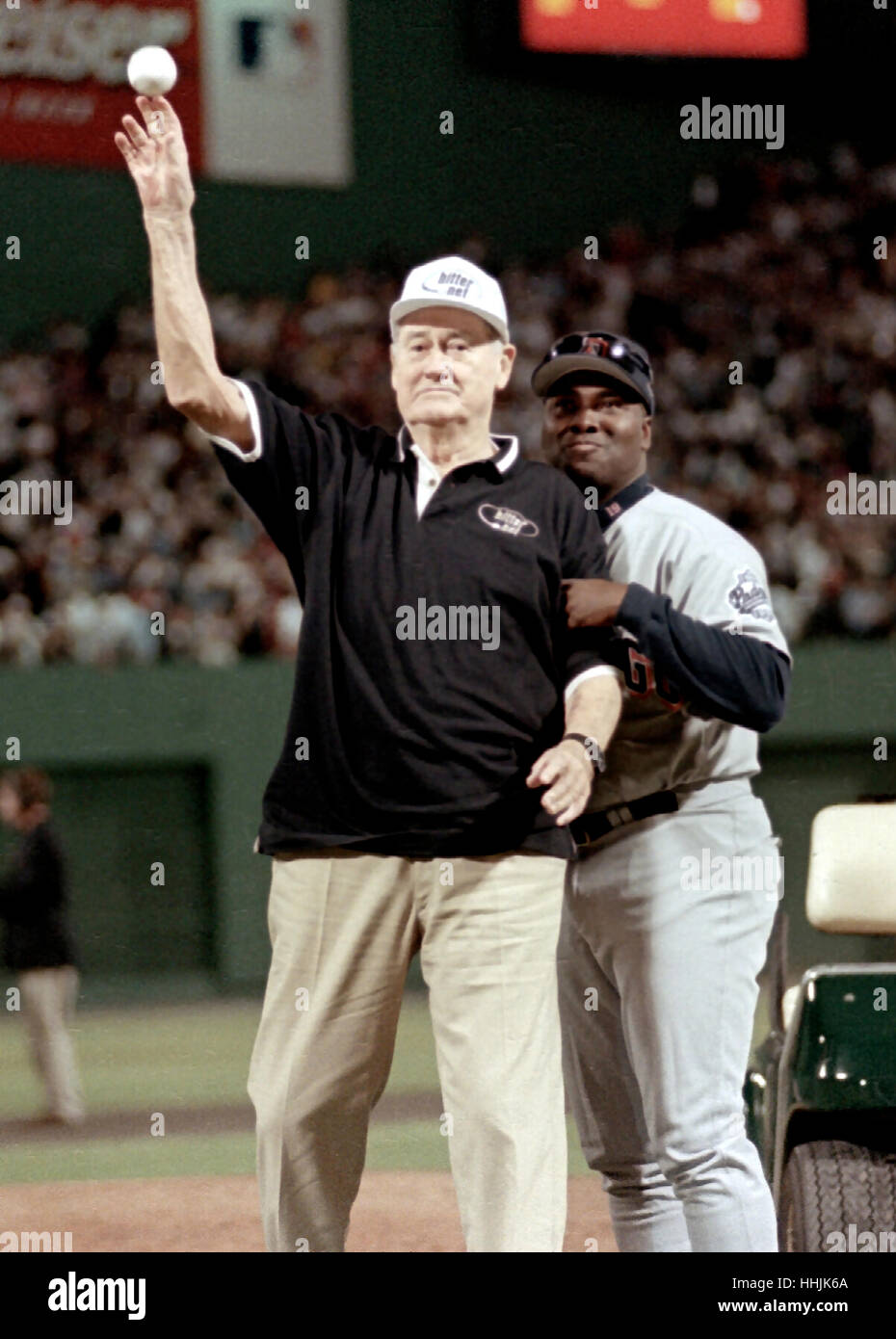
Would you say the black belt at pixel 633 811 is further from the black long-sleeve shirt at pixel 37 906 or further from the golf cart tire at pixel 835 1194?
→ the black long-sleeve shirt at pixel 37 906

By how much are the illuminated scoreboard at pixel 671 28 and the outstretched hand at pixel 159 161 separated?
524 cm

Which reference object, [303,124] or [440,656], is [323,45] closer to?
[303,124]

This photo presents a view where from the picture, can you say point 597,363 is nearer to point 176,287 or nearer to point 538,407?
point 176,287

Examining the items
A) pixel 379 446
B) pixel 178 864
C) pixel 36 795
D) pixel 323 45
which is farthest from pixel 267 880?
pixel 379 446

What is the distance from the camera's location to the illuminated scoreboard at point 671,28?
309 inches

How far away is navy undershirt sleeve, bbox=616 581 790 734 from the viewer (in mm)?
3127

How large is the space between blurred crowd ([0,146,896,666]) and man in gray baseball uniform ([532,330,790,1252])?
7984mm

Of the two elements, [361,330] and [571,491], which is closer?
[571,491]

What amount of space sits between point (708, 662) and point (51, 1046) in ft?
17.2

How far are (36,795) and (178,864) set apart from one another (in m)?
2.23

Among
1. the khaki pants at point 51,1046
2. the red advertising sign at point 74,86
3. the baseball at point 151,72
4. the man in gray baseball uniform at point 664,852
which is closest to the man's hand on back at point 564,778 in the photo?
the man in gray baseball uniform at point 664,852

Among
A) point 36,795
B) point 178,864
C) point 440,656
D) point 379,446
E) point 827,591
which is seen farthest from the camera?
point 827,591

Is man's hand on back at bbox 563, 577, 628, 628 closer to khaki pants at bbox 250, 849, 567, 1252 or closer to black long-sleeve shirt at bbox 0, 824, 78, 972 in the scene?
khaki pants at bbox 250, 849, 567, 1252
